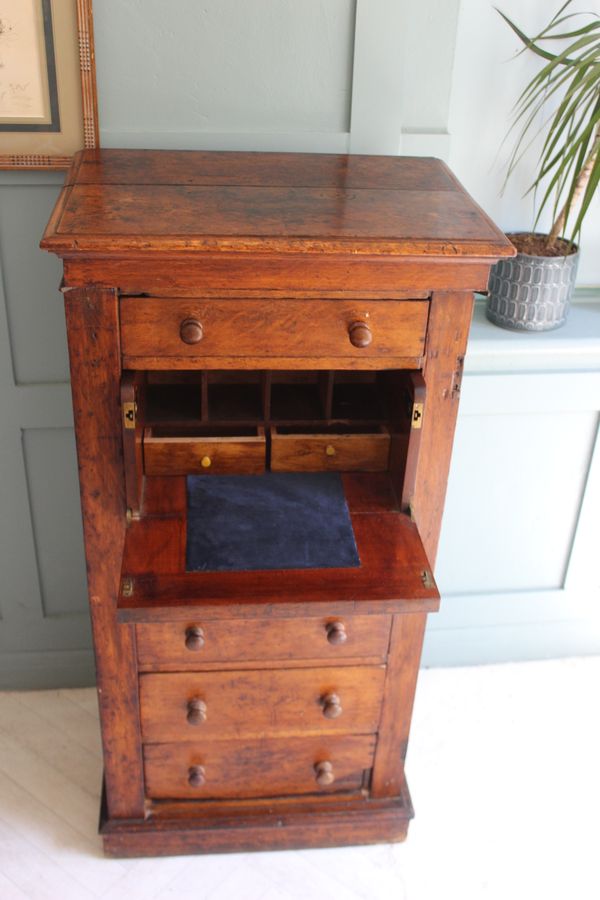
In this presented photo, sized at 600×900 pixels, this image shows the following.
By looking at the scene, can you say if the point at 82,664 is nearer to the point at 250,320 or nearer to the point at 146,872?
the point at 146,872

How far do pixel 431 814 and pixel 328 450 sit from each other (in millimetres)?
1134

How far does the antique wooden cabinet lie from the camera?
174cm

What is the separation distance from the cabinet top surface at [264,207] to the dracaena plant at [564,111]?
14.8 inches

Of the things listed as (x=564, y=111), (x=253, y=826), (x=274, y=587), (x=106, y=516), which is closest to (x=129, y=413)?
(x=106, y=516)

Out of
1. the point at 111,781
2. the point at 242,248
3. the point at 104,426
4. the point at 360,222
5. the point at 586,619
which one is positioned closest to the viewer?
the point at 242,248

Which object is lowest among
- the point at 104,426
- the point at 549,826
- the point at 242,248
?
the point at 549,826

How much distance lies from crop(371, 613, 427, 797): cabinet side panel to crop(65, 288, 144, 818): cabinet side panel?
0.58m

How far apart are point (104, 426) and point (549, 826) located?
1633 millimetres

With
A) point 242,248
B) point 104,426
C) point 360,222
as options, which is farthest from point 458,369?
point 104,426

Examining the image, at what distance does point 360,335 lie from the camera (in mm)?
1795

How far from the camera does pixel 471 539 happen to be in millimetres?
2840

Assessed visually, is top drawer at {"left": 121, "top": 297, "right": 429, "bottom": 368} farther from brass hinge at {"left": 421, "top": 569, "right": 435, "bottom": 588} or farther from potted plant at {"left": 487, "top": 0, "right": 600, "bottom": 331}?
potted plant at {"left": 487, "top": 0, "right": 600, "bottom": 331}

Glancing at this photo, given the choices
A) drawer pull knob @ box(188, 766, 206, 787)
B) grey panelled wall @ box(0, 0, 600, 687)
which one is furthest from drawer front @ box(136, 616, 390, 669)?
grey panelled wall @ box(0, 0, 600, 687)

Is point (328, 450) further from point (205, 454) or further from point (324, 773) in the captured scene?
point (324, 773)
